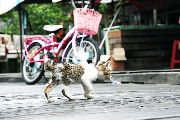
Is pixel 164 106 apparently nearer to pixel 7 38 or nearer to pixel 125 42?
pixel 125 42

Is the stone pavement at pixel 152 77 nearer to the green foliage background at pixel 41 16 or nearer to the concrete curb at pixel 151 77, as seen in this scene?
the concrete curb at pixel 151 77

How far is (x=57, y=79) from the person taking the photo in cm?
491

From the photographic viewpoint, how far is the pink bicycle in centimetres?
848

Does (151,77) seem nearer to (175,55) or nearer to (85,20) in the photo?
(85,20)

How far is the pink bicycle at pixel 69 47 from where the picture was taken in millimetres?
8484

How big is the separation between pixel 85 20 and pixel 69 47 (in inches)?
26.5

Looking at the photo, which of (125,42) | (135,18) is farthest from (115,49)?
(135,18)

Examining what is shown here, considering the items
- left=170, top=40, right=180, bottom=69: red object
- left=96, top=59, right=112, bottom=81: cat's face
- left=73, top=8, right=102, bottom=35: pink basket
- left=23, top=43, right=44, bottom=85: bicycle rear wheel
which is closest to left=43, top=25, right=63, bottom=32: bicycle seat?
left=23, top=43, right=44, bottom=85: bicycle rear wheel

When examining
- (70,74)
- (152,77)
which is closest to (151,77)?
(152,77)

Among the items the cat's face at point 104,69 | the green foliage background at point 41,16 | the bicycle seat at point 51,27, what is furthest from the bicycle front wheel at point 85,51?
the green foliage background at point 41,16

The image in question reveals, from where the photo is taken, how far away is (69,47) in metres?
8.95

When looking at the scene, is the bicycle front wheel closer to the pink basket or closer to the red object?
the pink basket

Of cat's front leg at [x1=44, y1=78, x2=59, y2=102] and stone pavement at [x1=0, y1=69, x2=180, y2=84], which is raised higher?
cat's front leg at [x1=44, y1=78, x2=59, y2=102]

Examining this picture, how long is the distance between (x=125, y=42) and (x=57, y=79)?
25.6ft
